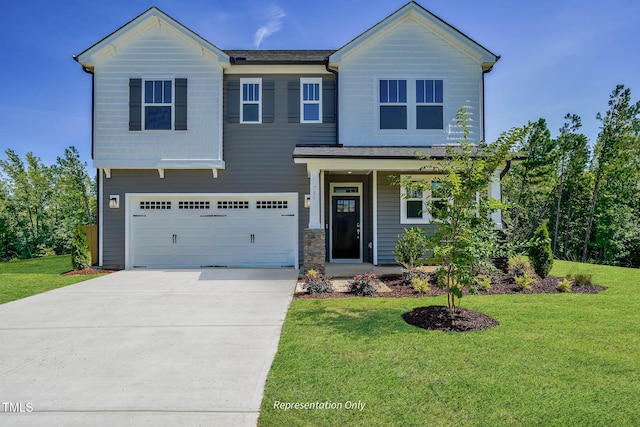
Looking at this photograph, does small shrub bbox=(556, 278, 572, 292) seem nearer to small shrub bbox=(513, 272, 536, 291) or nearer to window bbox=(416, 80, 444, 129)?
small shrub bbox=(513, 272, 536, 291)

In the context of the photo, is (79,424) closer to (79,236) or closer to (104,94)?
(79,236)

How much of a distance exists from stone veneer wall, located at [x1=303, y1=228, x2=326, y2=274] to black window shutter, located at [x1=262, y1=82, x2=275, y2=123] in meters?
4.18

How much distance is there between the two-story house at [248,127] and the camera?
34.6 feet

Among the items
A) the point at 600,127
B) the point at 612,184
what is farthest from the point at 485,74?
the point at 612,184

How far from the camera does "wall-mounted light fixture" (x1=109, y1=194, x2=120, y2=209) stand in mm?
10805

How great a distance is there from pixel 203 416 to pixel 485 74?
40.6 ft

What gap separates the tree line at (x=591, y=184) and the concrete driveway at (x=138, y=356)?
16506 millimetres

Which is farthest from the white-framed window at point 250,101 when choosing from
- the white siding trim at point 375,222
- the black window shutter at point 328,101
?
the white siding trim at point 375,222

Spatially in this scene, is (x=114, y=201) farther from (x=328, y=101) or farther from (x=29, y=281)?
(x=328, y=101)

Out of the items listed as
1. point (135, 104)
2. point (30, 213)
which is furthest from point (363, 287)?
point (30, 213)

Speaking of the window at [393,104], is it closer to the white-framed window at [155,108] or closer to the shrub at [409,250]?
the shrub at [409,250]

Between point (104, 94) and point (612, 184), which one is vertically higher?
point (104, 94)

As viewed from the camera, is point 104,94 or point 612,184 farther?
point 612,184

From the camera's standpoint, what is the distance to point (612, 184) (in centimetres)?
2027
